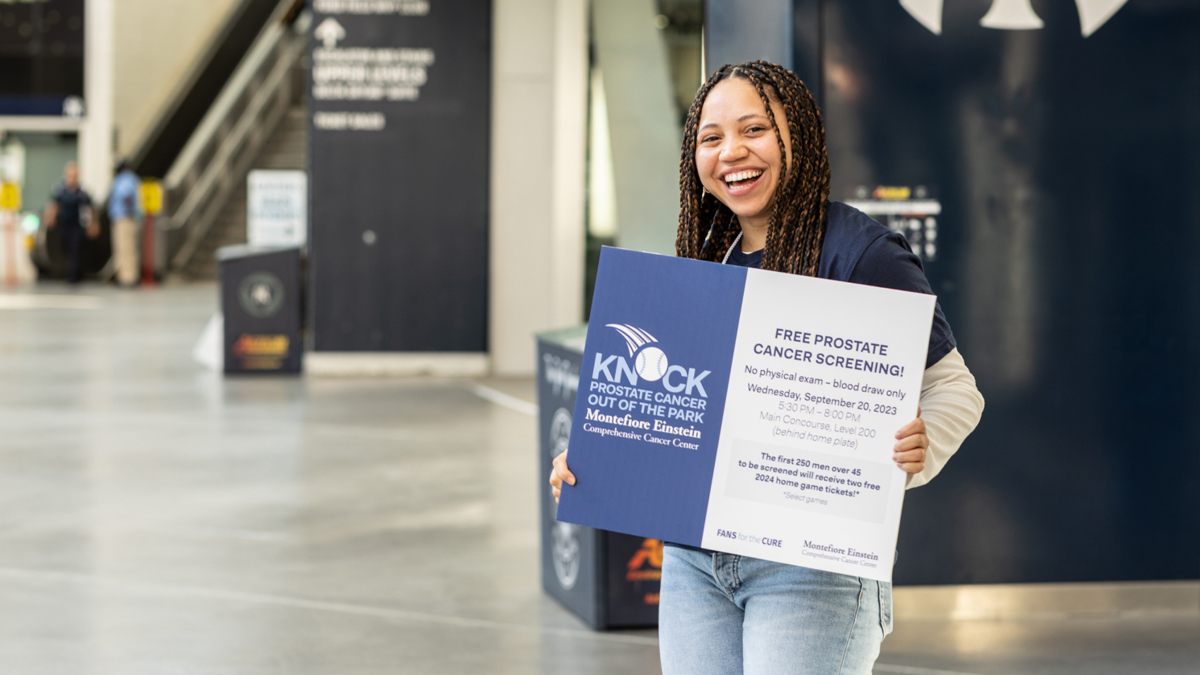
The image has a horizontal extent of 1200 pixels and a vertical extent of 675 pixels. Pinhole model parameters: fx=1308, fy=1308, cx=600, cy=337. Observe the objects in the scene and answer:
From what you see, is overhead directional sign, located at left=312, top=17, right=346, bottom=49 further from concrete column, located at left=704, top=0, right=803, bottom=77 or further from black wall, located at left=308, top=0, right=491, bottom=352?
concrete column, located at left=704, top=0, right=803, bottom=77

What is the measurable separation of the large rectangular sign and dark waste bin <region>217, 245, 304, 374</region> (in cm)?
996

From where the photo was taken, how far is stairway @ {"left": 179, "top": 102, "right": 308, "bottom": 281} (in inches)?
942

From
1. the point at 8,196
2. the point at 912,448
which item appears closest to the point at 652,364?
the point at 912,448

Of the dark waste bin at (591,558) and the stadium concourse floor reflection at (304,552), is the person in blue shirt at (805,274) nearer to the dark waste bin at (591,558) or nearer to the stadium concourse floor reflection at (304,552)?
the stadium concourse floor reflection at (304,552)

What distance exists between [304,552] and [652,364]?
3967mm

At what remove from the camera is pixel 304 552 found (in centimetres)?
560

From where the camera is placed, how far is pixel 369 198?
11.4 metres

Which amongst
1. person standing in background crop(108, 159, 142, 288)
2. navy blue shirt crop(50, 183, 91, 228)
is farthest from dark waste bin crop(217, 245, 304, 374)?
navy blue shirt crop(50, 183, 91, 228)

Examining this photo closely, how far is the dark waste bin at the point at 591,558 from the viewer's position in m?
4.44

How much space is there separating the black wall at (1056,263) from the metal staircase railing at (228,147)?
828 inches

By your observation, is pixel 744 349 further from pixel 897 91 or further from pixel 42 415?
pixel 42 415

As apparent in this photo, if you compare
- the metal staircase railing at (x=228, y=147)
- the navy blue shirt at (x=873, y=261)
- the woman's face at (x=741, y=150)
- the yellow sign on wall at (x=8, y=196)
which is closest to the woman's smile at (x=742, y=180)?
the woman's face at (x=741, y=150)

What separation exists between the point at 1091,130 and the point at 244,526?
401 centimetres

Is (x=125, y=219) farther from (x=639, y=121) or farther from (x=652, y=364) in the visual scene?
(x=652, y=364)
